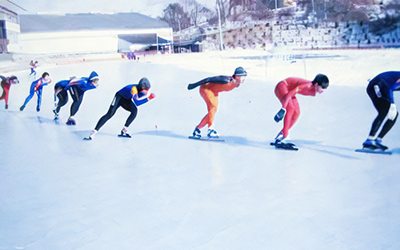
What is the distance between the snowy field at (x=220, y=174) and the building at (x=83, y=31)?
5.24 ft

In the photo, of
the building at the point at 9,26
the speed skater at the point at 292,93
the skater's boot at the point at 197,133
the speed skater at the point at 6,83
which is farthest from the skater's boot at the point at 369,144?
the speed skater at the point at 6,83

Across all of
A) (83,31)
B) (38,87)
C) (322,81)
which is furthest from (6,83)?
(322,81)

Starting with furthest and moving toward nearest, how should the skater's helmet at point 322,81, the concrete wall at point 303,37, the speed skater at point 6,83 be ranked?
the speed skater at point 6,83
the concrete wall at point 303,37
the skater's helmet at point 322,81

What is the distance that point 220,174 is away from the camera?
425 centimetres

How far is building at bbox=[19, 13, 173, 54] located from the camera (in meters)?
8.10

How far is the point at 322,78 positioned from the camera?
4.64 m

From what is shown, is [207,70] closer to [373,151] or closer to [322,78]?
[322,78]

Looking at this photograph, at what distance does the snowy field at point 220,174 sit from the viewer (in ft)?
9.57

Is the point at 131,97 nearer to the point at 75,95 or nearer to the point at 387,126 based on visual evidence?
the point at 75,95

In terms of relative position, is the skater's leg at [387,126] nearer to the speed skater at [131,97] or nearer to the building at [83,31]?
the speed skater at [131,97]

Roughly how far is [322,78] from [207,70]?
3306mm

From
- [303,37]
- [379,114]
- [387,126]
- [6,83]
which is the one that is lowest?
[387,126]

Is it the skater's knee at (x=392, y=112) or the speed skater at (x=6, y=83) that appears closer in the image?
the skater's knee at (x=392, y=112)

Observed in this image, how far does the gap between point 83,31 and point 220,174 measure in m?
5.92
